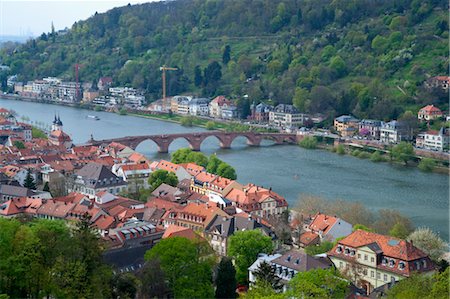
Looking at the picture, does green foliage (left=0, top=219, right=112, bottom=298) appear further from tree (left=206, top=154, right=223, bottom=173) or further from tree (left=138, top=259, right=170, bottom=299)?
tree (left=206, top=154, right=223, bottom=173)

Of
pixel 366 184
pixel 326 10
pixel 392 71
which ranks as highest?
pixel 326 10

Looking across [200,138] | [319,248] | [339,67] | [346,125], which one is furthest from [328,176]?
[339,67]

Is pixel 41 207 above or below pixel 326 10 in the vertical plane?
below

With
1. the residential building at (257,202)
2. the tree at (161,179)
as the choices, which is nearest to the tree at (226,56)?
the tree at (161,179)

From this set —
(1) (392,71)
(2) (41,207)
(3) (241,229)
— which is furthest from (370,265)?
(1) (392,71)

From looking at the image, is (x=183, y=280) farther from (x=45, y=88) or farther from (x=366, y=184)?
(x=45, y=88)

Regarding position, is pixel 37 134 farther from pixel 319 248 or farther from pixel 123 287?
pixel 123 287

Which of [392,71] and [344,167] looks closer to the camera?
[344,167]
